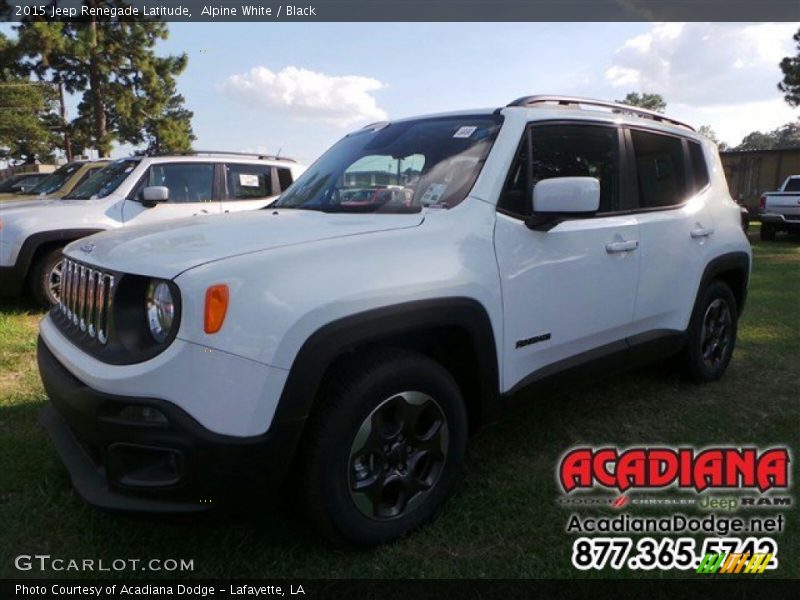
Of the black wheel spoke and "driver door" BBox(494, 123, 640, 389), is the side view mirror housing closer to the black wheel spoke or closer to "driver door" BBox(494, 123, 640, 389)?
"driver door" BBox(494, 123, 640, 389)

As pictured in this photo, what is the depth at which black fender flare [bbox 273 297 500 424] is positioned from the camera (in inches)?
82.6

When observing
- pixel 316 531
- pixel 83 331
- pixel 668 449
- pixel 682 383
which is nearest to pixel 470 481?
pixel 316 531

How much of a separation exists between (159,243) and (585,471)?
2.27 meters

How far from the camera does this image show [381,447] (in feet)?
7.86

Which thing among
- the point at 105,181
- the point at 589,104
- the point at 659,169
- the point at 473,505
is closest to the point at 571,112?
the point at 589,104

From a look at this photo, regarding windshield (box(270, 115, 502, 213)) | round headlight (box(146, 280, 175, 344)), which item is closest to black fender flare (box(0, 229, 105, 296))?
windshield (box(270, 115, 502, 213))

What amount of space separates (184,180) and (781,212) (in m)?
14.5

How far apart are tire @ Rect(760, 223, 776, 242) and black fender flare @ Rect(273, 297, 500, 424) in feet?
53.5

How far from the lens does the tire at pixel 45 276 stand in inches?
247

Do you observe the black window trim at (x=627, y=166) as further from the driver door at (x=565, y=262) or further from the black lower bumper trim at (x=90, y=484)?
the black lower bumper trim at (x=90, y=484)

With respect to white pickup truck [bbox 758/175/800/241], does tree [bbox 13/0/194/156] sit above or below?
above

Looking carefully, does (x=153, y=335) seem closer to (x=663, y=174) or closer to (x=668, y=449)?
(x=668, y=449)

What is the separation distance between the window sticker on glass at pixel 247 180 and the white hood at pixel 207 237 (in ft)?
16.0

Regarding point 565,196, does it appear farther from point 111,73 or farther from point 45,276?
point 111,73
